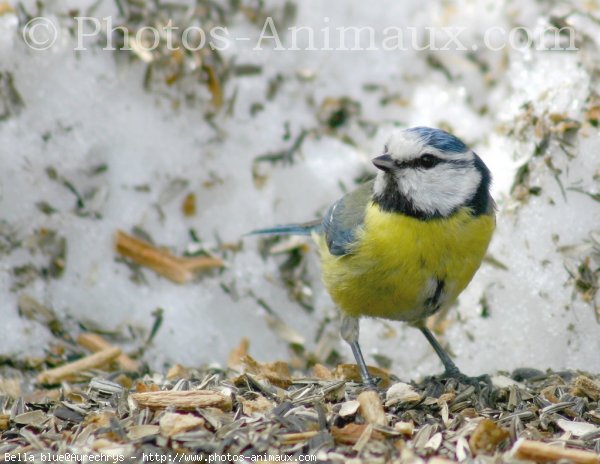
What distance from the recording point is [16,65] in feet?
12.6

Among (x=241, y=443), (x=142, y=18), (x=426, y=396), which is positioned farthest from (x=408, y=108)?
(x=241, y=443)

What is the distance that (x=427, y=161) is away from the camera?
9.53ft

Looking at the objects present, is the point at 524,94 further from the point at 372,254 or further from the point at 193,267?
the point at 193,267

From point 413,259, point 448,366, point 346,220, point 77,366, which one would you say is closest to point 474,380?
point 448,366

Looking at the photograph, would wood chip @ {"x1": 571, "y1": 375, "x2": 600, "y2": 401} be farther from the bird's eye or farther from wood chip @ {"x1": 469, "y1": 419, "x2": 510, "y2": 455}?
the bird's eye

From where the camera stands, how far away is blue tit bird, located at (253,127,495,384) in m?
2.91

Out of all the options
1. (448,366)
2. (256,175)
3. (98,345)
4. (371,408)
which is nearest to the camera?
(371,408)

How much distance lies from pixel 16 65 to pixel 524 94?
2.22 metres

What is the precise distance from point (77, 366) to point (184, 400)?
91cm

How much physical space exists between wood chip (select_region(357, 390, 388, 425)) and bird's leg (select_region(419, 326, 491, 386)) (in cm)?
49

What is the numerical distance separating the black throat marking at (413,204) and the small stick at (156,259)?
1.14 metres

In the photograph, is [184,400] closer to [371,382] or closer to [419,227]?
[371,382]

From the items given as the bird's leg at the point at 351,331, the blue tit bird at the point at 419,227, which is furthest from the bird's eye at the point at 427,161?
the bird's leg at the point at 351,331

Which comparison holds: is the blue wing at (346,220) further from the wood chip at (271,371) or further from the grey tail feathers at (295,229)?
the wood chip at (271,371)
